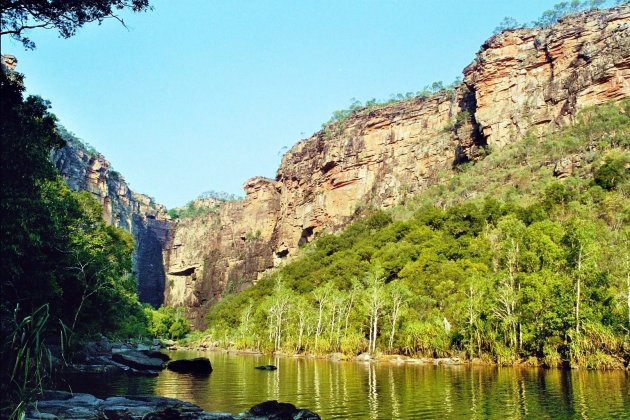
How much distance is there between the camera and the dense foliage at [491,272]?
4069cm

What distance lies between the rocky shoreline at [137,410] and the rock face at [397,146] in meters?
90.3

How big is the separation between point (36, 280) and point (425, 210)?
8200 centimetres

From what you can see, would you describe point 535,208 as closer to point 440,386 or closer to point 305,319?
point 305,319

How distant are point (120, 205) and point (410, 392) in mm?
162102

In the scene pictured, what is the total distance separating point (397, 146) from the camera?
131000 mm

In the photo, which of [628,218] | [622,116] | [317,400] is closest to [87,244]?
[317,400]

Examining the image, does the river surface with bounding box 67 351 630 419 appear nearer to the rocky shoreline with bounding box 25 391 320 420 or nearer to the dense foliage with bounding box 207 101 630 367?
the rocky shoreline with bounding box 25 391 320 420

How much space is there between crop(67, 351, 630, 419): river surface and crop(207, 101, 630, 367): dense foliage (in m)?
5.63

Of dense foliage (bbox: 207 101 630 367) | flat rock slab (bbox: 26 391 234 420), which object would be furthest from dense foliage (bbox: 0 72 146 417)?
dense foliage (bbox: 207 101 630 367)

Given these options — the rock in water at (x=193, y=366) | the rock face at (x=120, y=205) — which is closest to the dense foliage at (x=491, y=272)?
the rock in water at (x=193, y=366)

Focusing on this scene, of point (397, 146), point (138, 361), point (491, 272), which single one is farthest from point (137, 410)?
point (397, 146)

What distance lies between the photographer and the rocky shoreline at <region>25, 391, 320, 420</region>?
17000 mm

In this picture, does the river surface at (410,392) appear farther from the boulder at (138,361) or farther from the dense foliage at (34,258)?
the dense foliage at (34,258)

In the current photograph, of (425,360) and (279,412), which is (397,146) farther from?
(279,412)
